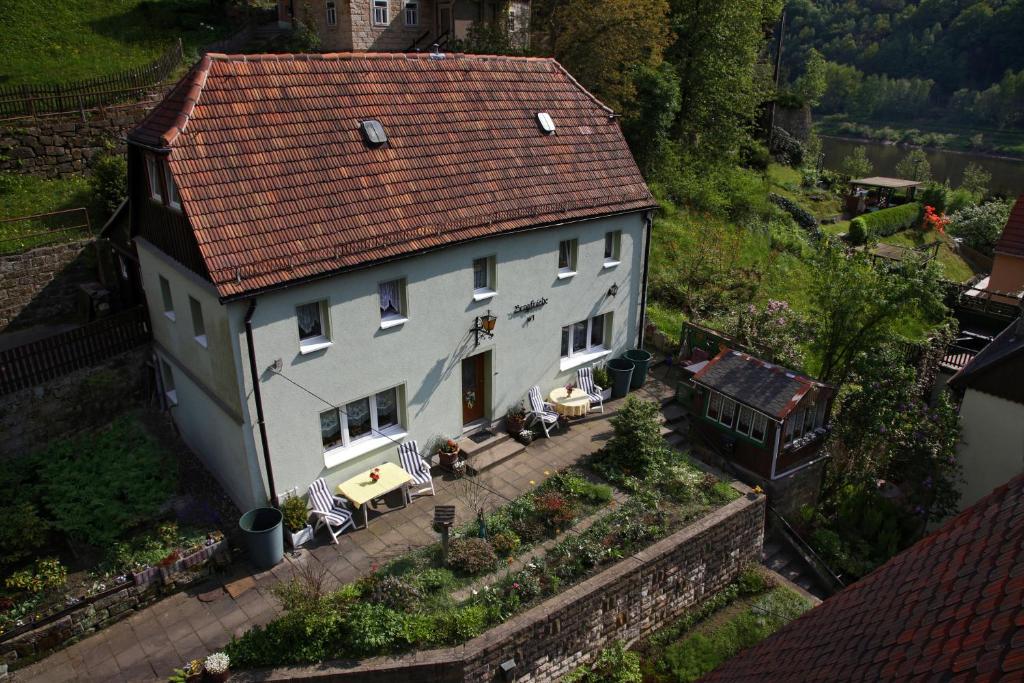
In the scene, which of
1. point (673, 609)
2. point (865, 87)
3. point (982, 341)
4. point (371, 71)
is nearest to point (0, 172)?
point (371, 71)

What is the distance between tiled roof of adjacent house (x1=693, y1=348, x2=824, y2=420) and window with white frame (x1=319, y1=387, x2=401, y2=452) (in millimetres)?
7320

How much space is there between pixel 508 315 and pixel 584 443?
3.62m

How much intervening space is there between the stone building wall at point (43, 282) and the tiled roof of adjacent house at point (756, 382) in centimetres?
1611

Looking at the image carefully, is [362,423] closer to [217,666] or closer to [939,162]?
[217,666]

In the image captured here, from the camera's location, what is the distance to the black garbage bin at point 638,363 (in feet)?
63.8

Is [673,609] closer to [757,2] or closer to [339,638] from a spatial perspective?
[339,638]

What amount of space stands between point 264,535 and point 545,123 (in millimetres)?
11071

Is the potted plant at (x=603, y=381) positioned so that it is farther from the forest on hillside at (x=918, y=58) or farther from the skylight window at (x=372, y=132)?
the forest on hillside at (x=918, y=58)

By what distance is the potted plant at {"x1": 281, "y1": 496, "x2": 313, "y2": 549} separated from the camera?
13.6 m

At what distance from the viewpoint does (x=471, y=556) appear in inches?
509

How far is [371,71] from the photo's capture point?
1538 centimetres

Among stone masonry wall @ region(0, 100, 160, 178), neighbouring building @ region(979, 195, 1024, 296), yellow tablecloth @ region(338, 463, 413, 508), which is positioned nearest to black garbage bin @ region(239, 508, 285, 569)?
yellow tablecloth @ region(338, 463, 413, 508)

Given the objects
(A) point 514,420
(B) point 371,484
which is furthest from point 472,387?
(B) point 371,484

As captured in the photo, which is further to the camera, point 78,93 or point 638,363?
point 78,93
